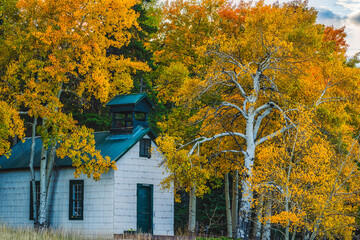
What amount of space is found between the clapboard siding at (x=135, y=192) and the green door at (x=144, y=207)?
23 cm

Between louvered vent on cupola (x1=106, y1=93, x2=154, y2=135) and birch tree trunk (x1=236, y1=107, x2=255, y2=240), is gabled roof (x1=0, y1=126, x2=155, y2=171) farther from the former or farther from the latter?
birch tree trunk (x1=236, y1=107, x2=255, y2=240)

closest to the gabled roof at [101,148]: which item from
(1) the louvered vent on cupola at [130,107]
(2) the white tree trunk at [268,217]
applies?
(1) the louvered vent on cupola at [130,107]

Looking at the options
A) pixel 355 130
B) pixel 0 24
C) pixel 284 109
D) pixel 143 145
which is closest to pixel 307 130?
pixel 284 109

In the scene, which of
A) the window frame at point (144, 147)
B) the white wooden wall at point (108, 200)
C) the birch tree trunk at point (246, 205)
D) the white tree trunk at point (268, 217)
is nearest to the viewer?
the white tree trunk at point (268, 217)

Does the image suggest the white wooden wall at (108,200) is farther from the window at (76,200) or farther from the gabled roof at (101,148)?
the gabled roof at (101,148)

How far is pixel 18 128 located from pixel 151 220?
280 inches

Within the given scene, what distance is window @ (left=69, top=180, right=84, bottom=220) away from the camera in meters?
26.0

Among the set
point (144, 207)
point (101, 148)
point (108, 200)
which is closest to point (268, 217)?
point (144, 207)

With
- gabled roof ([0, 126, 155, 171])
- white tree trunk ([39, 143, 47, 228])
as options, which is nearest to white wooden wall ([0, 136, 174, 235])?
gabled roof ([0, 126, 155, 171])

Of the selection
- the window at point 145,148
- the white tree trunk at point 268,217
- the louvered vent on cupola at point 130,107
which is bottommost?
the white tree trunk at point 268,217

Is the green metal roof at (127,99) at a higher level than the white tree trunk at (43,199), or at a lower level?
higher

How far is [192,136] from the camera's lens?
2859 cm

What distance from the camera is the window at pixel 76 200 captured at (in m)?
26.0

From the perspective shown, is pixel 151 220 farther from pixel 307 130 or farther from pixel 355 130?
pixel 355 130
